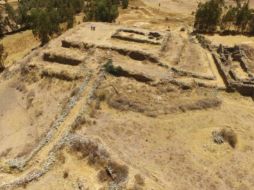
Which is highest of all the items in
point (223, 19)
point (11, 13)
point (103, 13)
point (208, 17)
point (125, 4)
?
point (208, 17)

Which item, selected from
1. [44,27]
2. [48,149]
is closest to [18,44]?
[44,27]

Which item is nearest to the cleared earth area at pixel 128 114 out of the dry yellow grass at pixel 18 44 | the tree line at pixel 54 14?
the tree line at pixel 54 14

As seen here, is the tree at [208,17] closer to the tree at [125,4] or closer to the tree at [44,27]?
the tree at [125,4]

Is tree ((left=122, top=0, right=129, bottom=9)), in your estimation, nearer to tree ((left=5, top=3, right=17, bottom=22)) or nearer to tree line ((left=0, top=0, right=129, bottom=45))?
tree line ((left=0, top=0, right=129, bottom=45))

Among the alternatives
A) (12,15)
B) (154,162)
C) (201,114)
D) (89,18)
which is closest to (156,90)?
(201,114)

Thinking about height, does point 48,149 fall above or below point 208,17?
below

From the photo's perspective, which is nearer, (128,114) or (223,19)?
(128,114)

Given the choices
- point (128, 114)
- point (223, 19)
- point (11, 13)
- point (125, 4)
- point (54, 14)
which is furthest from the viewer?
point (125, 4)

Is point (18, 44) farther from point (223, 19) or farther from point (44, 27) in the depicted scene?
point (223, 19)

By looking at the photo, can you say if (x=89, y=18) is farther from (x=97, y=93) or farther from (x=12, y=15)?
(x=97, y=93)
